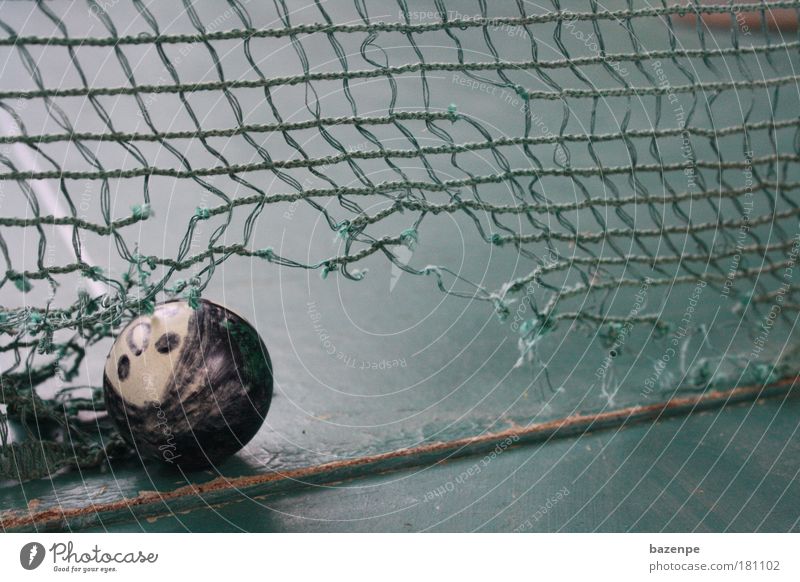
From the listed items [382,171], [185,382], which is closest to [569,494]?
[185,382]

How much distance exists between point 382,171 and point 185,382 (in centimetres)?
83

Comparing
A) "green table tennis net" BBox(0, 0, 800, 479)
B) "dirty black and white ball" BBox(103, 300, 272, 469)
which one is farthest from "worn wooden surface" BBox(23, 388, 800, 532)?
"green table tennis net" BBox(0, 0, 800, 479)

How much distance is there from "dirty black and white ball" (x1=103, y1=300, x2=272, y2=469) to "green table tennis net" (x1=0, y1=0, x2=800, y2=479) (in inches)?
2.1

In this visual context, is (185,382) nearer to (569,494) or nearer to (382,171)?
(569,494)

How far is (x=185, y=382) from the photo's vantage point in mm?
1500

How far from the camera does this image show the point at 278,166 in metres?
1.58

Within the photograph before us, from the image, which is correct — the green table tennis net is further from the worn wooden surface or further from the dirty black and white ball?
the worn wooden surface

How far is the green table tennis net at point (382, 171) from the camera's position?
158 centimetres

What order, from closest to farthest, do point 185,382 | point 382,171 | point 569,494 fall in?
point 185,382, point 569,494, point 382,171

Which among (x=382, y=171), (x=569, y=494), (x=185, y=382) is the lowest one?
(x=569, y=494)

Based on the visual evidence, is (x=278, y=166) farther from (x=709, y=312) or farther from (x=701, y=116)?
(x=701, y=116)

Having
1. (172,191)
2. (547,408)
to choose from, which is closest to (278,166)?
(547,408)

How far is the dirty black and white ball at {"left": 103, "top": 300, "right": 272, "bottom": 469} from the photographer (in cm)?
150
